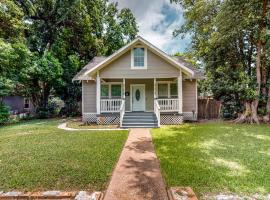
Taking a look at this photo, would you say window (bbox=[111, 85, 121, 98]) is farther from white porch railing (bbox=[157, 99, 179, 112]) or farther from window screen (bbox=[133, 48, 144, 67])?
white porch railing (bbox=[157, 99, 179, 112])

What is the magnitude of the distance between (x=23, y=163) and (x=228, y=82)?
14.9 m

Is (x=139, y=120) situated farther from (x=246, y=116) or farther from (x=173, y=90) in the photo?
(x=246, y=116)

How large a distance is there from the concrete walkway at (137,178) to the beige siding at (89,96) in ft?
30.5

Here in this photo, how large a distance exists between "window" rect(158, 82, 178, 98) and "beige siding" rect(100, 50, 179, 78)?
203cm

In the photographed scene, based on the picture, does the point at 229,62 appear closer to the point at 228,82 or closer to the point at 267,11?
the point at 228,82

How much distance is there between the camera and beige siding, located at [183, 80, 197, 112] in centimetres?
1620

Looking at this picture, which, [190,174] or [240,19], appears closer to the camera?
[190,174]

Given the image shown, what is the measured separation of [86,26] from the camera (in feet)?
72.9

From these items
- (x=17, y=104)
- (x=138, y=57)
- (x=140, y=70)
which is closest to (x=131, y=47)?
(x=138, y=57)

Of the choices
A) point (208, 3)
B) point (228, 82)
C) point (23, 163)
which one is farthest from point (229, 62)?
point (23, 163)

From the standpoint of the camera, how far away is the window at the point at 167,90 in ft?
53.7

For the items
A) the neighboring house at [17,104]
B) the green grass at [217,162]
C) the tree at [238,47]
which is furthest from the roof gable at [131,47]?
the neighboring house at [17,104]

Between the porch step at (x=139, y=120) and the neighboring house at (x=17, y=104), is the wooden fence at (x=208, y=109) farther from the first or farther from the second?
the neighboring house at (x=17, y=104)

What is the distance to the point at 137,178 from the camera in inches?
192
